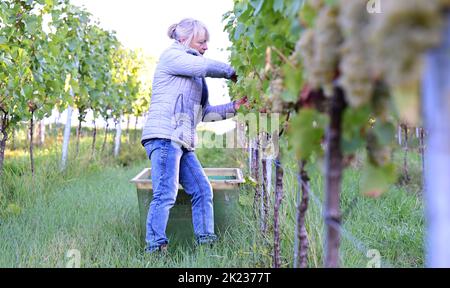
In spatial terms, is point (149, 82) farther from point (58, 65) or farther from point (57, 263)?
point (57, 263)

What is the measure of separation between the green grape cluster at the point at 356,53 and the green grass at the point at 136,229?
74 cm

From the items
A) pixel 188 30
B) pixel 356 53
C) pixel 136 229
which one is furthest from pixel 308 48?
pixel 136 229

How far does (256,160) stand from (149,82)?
28.2 ft

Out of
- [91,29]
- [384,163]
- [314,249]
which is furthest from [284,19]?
[91,29]

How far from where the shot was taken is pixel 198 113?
3.32 metres

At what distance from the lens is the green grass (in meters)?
2.86

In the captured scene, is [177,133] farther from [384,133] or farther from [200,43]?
[384,133]

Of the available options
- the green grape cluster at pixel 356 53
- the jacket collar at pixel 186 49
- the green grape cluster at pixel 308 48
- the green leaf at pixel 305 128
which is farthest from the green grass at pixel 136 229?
the jacket collar at pixel 186 49

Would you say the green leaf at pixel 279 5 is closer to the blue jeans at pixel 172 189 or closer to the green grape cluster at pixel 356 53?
the green grape cluster at pixel 356 53

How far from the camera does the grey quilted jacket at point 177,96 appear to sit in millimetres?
3006

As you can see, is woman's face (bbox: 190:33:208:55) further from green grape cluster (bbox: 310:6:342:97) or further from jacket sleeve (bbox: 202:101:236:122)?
green grape cluster (bbox: 310:6:342:97)

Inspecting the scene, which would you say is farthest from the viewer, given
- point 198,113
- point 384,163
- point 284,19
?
point 198,113

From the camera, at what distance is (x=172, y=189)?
3105 millimetres

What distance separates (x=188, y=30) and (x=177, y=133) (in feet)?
2.25
